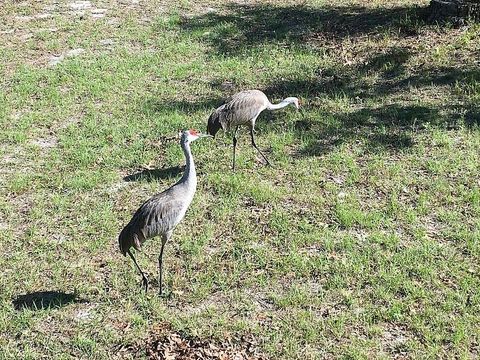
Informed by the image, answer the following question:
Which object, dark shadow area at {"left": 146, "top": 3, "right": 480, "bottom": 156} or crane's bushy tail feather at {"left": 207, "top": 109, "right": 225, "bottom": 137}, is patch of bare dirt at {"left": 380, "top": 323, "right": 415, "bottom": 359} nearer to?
dark shadow area at {"left": 146, "top": 3, "right": 480, "bottom": 156}

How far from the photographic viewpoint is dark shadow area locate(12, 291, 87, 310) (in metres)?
5.43

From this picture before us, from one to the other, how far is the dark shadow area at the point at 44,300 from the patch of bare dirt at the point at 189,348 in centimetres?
82

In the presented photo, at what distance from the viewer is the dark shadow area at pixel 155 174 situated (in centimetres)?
739

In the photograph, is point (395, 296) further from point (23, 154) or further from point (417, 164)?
point (23, 154)

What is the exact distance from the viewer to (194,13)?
1315 cm

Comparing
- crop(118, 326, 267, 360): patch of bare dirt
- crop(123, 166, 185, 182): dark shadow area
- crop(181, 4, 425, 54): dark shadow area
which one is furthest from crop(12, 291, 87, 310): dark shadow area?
crop(181, 4, 425, 54): dark shadow area

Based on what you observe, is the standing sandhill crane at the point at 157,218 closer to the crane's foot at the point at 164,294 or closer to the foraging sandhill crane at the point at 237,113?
the crane's foot at the point at 164,294

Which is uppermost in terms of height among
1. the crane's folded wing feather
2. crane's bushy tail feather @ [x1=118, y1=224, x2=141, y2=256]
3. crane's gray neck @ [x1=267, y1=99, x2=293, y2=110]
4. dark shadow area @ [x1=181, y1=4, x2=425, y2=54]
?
dark shadow area @ [x1=181, y1=4, x2=425, y2=54]

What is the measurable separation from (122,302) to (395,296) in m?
2.28

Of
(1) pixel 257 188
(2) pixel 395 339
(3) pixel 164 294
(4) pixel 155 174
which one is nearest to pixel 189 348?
(3) pixel 164 294

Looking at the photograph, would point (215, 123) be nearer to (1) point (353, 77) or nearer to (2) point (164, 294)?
(2) point (164, 294)

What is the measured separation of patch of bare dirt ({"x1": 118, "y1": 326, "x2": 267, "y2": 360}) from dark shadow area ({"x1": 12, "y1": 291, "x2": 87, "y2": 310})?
32.4 inches

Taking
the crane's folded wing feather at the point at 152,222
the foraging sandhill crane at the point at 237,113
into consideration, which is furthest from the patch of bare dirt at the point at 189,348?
the foraging sandhill crane at the point at 237,113

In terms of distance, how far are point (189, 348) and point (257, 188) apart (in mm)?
2539
